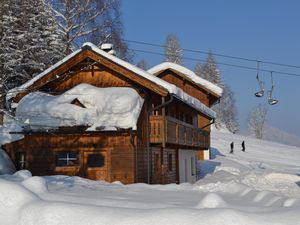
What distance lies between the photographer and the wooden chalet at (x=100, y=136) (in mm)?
20516

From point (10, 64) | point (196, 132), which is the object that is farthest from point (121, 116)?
point (10, 64)

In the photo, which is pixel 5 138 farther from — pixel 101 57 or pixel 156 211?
pixel 156 211

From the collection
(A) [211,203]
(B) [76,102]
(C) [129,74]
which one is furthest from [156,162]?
(A) [211,203]

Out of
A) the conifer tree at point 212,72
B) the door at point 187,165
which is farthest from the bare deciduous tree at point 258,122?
the door at point 187,165

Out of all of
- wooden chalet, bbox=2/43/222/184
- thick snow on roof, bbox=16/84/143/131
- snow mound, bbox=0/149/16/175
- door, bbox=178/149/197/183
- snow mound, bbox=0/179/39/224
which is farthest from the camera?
door, bbox=178/149/197/183

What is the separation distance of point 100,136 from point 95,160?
1.02m

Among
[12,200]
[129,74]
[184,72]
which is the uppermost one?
[184,72]

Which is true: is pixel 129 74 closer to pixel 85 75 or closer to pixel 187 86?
pixel 85 75

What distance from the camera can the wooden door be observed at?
20.6m

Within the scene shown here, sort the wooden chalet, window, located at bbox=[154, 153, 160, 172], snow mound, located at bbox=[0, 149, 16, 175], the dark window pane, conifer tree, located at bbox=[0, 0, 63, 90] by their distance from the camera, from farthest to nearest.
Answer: conifer tree, located at bbox=[0, 0, 63, 90]
window, located at bbox=[154, 153, 160, 172]
snow mound, located at bbox=[0, 149, 16, 175]
the dark window pane
the wooden chalet

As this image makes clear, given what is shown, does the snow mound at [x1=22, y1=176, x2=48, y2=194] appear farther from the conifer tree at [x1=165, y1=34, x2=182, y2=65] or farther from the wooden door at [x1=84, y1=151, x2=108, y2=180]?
the conifer tree at [x1=165, y1=34, x2=182, y2=65]

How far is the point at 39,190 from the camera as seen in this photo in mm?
9141

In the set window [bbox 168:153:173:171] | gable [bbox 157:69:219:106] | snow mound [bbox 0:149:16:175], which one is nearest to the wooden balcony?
window [bbox 168:153:173:171]

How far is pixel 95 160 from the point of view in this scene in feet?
68.4
